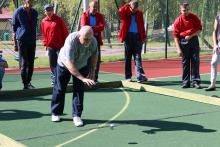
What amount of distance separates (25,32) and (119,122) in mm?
3689

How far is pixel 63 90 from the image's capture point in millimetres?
7113

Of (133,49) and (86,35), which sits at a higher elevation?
(86,35)

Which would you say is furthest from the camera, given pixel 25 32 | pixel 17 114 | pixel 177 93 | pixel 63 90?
pixel 25 32

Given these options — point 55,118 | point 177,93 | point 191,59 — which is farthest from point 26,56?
point 191,59

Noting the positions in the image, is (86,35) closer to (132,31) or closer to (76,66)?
(76,66)

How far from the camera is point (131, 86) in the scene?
414 inches

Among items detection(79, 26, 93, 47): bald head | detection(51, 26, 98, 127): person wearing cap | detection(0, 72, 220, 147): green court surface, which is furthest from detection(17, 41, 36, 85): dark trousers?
detection(79, 26, 93, 47): bald head

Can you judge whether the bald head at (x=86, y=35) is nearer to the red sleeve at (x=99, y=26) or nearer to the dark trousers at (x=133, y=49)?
the red sleeve at (x=99, y=26)

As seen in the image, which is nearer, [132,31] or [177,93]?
[177,93]

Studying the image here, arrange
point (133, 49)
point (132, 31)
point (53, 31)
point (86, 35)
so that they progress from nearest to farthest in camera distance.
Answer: point (86, 35) < point (53, 31) < point (132, 31) < point (133, 49)

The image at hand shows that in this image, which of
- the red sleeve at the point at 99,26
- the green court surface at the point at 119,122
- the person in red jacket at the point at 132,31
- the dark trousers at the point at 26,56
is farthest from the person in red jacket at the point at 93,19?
the green court surface at the point at 119,122

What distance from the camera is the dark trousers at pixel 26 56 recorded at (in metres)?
9.96

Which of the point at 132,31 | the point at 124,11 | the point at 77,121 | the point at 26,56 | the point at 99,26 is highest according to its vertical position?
the point at 124,11

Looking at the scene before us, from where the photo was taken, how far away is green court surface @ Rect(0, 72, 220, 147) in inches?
239
